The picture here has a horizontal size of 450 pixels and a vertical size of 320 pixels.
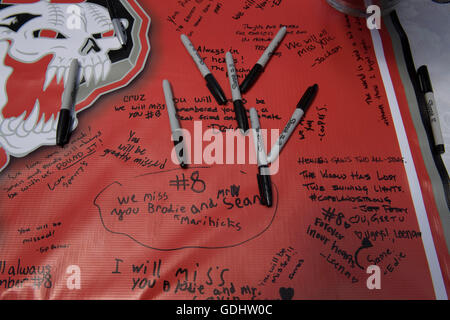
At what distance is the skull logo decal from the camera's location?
391 mm

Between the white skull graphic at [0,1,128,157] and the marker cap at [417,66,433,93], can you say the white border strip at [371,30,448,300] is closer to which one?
the marker cap at [417,66,433,93]

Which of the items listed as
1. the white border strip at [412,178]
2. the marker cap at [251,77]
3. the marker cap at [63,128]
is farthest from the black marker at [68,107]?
the white border strip at [412,178]

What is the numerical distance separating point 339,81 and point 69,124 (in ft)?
1.33

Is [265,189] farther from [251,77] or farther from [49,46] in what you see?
[49,46]

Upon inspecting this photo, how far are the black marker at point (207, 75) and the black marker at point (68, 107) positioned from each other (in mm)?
175

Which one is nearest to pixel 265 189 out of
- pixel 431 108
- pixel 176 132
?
pixel 176 132

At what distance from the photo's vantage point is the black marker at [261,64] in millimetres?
415

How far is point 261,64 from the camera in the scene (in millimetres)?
428

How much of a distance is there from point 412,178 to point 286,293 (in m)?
0.22

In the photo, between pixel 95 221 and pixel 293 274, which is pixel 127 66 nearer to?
pixel 95 221

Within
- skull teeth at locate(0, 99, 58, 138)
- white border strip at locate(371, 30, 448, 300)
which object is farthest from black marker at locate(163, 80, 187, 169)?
white border strip at locate(371, 30, 448, 300)

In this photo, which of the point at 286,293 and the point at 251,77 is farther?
the point at 251,77

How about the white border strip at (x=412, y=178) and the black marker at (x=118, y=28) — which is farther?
the black marker at (x=118, y=28)

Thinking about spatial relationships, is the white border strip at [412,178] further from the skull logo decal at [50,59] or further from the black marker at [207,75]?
the skull logo decal at [50,59]
